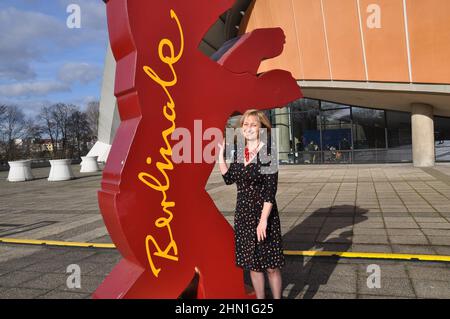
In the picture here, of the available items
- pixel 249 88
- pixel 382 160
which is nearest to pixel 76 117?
pixel 382 160

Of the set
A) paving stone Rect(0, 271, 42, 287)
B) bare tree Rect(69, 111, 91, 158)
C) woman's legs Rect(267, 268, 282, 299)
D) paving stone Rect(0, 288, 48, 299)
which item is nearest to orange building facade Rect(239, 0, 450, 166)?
woman's legs Rect(267, 268, 282, 299)

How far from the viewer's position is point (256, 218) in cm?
311

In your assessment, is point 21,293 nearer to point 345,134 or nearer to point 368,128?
point 345,134

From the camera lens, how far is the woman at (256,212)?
10.1 ft

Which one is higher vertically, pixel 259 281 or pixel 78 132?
pixel 78 132

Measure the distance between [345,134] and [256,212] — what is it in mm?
20956

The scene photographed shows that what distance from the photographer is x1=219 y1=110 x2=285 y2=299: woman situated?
3.07 m

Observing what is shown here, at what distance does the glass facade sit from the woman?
66.9 ft

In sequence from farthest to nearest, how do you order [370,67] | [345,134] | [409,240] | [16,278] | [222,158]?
1. [345,134]
2. [370,67]
3. [409,240]
4. [16,278]
5. [222,158]

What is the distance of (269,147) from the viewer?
3.17 m

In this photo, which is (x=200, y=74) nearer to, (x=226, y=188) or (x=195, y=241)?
(x=195, y=241)

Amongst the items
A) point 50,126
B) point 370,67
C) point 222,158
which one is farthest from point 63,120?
point 222,158

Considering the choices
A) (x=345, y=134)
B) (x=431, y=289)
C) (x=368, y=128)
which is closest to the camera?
(x=431, y=289)

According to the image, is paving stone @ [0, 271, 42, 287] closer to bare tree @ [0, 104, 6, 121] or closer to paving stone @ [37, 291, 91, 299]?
paving stone @ [37, 291, 91, 299]
